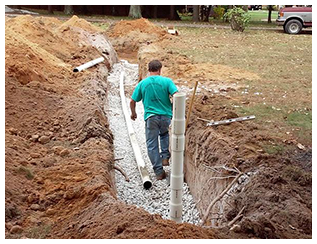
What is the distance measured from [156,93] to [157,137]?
71cm

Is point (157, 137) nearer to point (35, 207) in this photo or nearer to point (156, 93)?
point (156, 93)

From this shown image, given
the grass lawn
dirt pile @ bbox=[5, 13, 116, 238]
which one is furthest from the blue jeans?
the grass lawn

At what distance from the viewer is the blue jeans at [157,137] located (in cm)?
677

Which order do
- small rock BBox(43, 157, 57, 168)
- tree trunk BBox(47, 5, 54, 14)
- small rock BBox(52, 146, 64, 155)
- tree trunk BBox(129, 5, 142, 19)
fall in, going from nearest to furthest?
small rock BBox(43, 157, 57, 168) < small rock BBox(52, 146, 64, 155) < tree trunk BBox(47, 5, 54, 14) < tree trunk BBox(129, 5, 142, 19)

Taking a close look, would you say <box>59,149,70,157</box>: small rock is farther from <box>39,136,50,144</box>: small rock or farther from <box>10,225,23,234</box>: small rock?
<box>10,225,23,234</box>: small rock

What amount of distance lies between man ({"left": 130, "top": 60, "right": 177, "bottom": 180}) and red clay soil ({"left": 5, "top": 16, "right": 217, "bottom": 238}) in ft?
2.08

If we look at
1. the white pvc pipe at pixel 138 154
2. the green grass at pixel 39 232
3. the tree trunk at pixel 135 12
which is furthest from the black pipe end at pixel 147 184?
the tree trunk at pixel 135 12

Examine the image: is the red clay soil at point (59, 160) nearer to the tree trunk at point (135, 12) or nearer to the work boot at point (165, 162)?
the work boot at point (165, 162)

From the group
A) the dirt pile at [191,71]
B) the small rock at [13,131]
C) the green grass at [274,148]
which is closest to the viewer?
the green grass at [274,148]

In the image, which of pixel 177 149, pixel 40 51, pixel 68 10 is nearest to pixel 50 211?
pixel 177 149

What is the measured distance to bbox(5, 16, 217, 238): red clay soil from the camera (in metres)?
4.12

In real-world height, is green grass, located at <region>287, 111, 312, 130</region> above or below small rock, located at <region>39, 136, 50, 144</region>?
below

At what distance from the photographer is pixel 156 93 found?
6.56 meters

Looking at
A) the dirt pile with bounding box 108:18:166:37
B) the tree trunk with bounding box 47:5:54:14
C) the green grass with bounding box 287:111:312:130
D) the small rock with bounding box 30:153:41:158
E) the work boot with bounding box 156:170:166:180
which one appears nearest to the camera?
the small rock with bounding box 30:153:41:158
